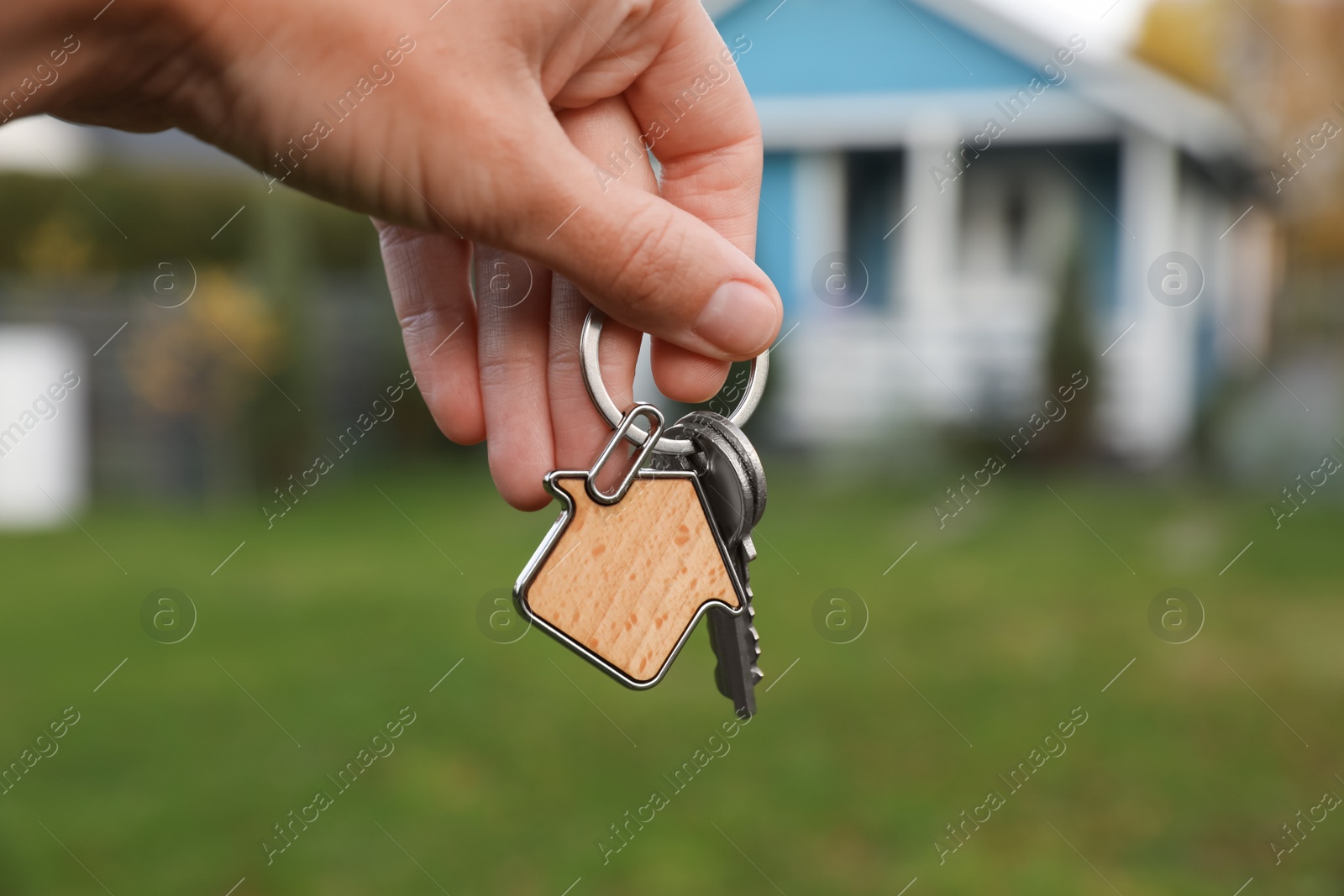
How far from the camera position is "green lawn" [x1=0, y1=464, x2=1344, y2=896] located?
466 centimetres

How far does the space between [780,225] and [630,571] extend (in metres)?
14.2

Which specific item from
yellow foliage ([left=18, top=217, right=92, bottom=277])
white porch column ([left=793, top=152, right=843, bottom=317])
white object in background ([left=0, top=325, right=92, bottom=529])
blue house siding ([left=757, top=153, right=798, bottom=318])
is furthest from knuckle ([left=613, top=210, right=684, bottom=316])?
yellow foliage ([left=18, top=217, right=92, bottom=277])

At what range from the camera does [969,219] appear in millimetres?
16625

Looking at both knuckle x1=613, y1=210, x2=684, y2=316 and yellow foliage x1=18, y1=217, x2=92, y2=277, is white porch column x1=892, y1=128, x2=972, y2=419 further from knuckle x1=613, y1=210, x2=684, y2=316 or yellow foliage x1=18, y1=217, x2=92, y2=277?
knuckle x1=613, y1=210, x2=684, y2=316

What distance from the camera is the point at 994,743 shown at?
575 centimetres

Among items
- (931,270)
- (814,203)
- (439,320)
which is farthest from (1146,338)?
(439,320)

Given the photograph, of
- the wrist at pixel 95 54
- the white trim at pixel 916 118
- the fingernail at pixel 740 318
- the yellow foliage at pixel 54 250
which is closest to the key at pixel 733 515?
the fingernail at pixel 740 318

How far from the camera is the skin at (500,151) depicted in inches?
56.3

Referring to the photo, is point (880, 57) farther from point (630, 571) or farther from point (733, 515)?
point (630, 571)

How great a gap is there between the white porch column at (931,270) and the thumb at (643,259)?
12.1 metres

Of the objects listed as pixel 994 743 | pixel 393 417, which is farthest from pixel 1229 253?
pixel 994 743

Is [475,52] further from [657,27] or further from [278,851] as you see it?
[278,851]

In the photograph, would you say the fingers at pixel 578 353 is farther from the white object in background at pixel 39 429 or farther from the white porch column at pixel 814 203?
the white porch column at pixel 814 203

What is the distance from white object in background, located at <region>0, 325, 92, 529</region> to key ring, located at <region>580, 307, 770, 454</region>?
1061 cm
